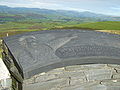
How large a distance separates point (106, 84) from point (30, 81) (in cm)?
134

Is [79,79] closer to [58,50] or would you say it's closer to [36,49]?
[58,50]

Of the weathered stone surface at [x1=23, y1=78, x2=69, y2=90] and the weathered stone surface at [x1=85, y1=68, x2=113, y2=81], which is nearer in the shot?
the weathered stone surface at [x1=23, y1=78, x2=69, y2=90]

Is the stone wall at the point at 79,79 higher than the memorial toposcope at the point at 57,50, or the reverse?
the memorial toposcope at the point at 57,50

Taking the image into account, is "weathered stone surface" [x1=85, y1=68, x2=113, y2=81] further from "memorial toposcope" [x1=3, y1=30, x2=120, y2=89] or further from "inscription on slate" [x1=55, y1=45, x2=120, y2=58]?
"inscription on slate" [x1=55, y1=45, x2=120, y2=58]

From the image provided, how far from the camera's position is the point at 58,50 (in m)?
2.81

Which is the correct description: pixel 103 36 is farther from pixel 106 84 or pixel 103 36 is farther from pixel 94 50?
pixel 106 84

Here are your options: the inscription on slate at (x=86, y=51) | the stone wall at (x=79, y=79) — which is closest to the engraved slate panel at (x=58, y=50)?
the inscription on slate at (x=86, y=51)

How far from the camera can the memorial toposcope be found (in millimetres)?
2529

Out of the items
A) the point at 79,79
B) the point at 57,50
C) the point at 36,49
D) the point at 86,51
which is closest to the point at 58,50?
the point at 57,50

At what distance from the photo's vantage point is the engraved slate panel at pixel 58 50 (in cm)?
254

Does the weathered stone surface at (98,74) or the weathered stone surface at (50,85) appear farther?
the weathered stone surface at (98,74)

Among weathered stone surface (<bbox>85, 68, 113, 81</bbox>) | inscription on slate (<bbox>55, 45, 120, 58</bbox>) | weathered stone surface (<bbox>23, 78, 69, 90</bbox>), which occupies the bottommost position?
weathered stone surface (<bbox>23, 78, 69, 90</bbox>)

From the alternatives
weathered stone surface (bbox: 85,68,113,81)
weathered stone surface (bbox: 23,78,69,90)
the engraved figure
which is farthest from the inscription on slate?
weathered stone surface (bbox: 23,78,69,90)

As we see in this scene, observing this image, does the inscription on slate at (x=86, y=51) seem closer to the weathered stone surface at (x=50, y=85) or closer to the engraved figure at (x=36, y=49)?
the engraved figure at (x=36, y=49)
